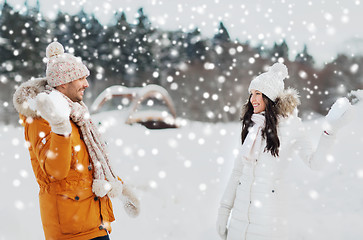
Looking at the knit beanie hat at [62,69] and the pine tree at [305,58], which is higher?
the pine tree at [305,58]

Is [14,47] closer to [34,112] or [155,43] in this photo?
[155,43]

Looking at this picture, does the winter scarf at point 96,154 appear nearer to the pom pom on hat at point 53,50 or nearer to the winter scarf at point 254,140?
the pom pom on hat at point 53,50

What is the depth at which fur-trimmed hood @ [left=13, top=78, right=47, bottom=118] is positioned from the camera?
2035mm

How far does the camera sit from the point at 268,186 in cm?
251

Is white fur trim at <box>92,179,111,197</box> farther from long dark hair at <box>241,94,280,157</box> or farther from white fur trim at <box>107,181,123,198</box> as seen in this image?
long dark hair at <box>241,94,280,157</box>

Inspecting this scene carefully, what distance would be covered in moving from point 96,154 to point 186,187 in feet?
12.6

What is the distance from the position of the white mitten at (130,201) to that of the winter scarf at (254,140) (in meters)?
0.88

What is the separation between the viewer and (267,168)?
2.54 m

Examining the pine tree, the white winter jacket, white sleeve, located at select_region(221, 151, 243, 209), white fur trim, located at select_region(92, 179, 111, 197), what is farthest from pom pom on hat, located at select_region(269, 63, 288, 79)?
the pine tree

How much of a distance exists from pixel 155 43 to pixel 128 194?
9394mm

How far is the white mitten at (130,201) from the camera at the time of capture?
253 cm

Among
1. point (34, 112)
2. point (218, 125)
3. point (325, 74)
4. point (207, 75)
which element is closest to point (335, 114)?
point (34, 112)

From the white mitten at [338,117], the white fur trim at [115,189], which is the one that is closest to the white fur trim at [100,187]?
the white fur trim at [115,189]

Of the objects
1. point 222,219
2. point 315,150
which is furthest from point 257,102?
point 222,219
